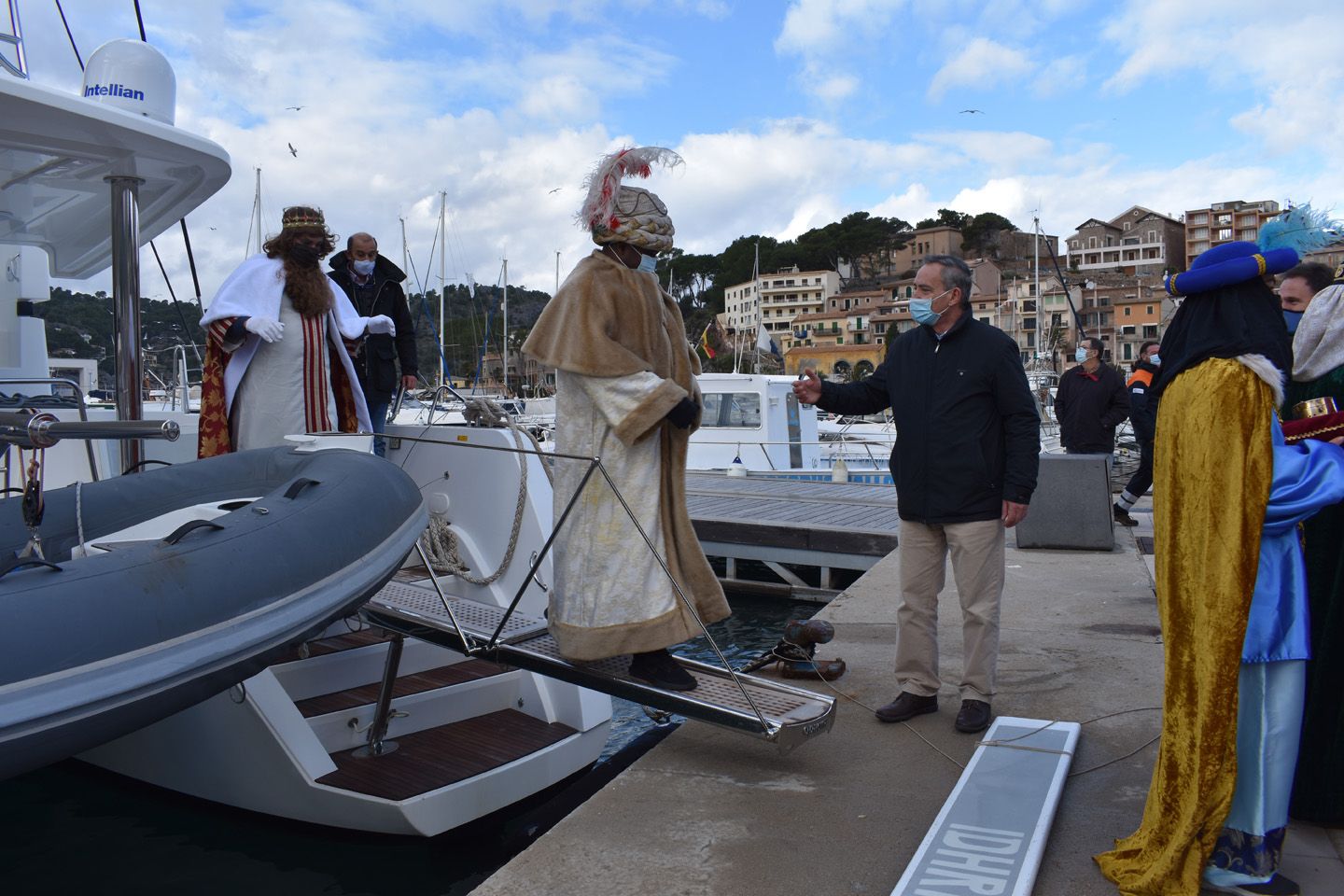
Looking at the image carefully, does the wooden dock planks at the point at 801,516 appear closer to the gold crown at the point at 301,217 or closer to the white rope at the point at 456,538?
the white rope at the point at 456,538

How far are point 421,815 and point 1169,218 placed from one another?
11866 centimetres

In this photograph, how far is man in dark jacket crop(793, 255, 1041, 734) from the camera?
3.58 m

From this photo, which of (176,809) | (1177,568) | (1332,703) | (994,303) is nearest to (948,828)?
(1177,568)

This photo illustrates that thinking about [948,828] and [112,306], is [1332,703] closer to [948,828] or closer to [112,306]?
[948,828]

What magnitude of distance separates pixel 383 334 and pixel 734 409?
34.8ft

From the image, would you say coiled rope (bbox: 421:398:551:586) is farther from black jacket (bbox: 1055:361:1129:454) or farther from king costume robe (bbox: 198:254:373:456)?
black jacket (bbox: 1055:361:1129:454)

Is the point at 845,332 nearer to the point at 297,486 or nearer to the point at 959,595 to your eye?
the point at 959,595

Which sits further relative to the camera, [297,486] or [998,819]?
[297,486]

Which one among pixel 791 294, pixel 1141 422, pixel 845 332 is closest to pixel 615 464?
pixel 1141 422

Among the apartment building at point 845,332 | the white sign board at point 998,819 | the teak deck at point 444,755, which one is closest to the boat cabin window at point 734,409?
the teak deck at point 444,755

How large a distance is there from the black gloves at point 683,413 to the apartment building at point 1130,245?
10981 centimetres

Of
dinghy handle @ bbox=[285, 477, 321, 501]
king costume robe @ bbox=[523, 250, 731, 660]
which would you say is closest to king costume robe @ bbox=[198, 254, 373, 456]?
dinghy handle @ bbox=[285, 477, 321, 501]

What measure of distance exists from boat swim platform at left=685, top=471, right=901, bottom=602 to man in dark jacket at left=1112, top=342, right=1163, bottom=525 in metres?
1.90

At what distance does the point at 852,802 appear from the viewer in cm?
300
